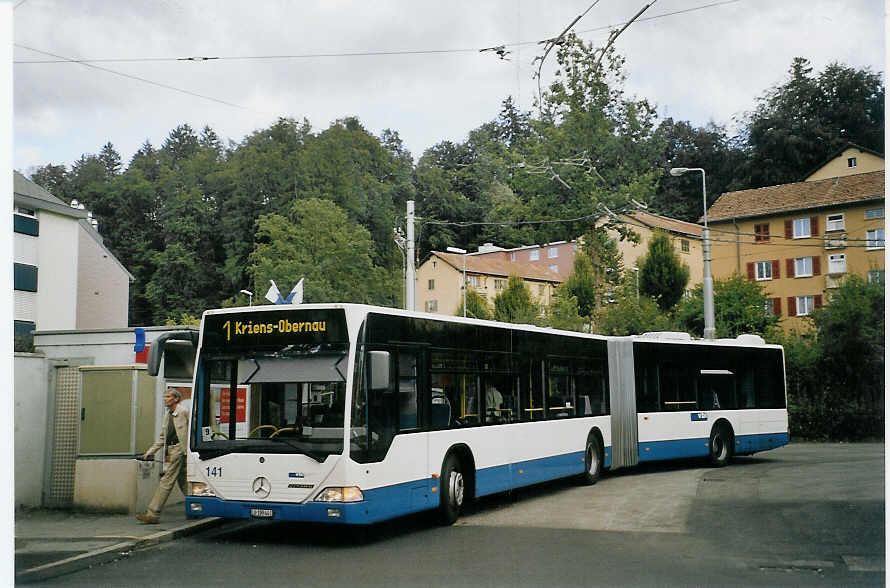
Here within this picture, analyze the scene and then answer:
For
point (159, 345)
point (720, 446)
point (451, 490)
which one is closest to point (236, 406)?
point (159, 345)

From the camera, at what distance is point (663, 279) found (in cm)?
3953

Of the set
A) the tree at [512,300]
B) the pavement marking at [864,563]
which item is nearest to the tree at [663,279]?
the tree at [512,300]

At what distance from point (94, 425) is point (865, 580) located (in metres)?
9.67

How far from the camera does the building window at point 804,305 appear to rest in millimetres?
29678

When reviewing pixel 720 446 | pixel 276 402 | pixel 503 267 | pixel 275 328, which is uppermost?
pixel 503 267

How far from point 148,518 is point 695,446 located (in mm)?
11754

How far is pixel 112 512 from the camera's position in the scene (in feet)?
40.2

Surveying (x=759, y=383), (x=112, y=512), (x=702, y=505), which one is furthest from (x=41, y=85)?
(x=759, y=383)

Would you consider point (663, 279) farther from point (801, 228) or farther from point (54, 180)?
point (54, 180)

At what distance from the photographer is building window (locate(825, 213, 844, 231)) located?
21311mm

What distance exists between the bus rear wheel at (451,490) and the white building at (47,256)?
24.5 ft

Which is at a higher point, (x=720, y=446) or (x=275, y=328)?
(x=275, y=328)

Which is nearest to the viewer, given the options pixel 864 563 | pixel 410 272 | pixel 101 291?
pixel 864 563

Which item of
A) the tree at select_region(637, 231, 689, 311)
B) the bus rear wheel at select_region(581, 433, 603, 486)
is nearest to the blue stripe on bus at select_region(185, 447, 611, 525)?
the bus rear wheel at select_region(581, 433, 603, 486)
